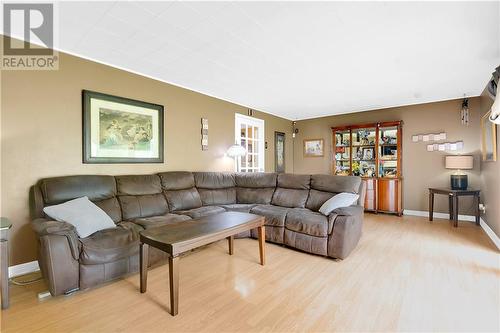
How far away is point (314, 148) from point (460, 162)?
3064 mm

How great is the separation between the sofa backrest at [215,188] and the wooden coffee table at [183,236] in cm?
124

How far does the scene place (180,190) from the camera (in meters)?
3.57

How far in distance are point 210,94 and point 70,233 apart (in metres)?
3.19

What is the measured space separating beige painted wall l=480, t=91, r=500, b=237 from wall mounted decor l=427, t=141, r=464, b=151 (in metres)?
0.49

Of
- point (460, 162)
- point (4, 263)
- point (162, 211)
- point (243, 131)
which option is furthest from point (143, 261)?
point (460, 162)

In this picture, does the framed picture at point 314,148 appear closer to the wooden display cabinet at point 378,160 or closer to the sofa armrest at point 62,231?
the wooden display cabinet at point 378,160

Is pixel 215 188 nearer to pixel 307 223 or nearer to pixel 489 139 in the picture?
pixel 307 223

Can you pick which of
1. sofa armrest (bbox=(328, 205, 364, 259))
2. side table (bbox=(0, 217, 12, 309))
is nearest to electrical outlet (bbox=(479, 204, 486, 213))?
sofa armrest (bbox=(328, 205, 364, 259))

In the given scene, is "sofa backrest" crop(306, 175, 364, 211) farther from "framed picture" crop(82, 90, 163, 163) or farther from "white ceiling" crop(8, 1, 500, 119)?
"framed picture" crop(82, 90, 163, 163)

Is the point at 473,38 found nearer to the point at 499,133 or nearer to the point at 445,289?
the point at 499,133

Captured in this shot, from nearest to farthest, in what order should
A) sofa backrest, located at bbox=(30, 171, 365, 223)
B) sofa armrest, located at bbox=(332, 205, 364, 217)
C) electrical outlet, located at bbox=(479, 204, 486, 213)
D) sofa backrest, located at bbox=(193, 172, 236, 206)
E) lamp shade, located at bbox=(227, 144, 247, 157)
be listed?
sofa backrest, located at bbox=(30, 171, 365, 223) < sofa armrest, located at bbox=(332, 205, 364, 217) < sofa backrest, located at bbox=(193, 172, 236, 206) < electrical outlet, located at bbox=(479, 204, 486, 213) < lamp shade, located at bbox=(227, 144, 247, 157)

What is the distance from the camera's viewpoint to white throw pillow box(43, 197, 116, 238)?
2176 millimetres

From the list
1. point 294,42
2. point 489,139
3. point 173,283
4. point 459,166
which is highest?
point 294,42

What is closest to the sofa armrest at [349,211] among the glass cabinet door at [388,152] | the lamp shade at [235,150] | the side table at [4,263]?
the lamp shade at [235,150]
